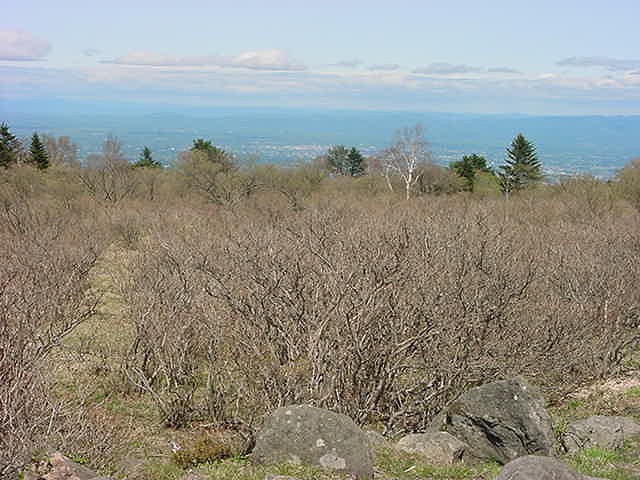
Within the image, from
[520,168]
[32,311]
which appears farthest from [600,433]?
[520,168]

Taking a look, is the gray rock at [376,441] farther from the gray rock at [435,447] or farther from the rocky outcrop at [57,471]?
the rocky outcrop at [57,471]

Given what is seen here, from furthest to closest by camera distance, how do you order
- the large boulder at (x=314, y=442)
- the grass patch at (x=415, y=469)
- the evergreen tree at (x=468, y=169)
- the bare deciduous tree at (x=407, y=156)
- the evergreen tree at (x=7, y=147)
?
the bare deciduous tree at (x=407, y=156), the evergreen tree at (x=468, y=169), the evergreen tree at (x=7, y=147), the grass patch at (x=415, y=469), the large boulder at (x=314, y=442)

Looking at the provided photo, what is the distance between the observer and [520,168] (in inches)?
2542

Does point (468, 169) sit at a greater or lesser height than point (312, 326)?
greater

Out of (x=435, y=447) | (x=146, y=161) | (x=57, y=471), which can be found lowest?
(x=435, y=447)

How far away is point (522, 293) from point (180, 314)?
8.02 meters

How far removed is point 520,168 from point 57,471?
6155 centimetres

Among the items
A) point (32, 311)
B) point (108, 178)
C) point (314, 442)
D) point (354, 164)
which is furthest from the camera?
point (354, 164)

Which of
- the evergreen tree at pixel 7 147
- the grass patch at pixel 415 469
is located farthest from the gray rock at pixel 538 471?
the evergreen tree at pixel 7 147

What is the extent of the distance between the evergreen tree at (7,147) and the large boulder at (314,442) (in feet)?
169

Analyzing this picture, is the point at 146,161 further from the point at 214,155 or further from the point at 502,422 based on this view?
the point at 502,422

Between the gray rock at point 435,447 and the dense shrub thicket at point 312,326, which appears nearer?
the gray rock at point 435,447

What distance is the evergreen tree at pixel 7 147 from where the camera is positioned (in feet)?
183

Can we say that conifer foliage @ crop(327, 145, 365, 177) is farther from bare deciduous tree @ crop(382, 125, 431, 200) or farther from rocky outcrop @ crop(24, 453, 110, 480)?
rocky outcrop @ crop(24, 453, 110, 480)
